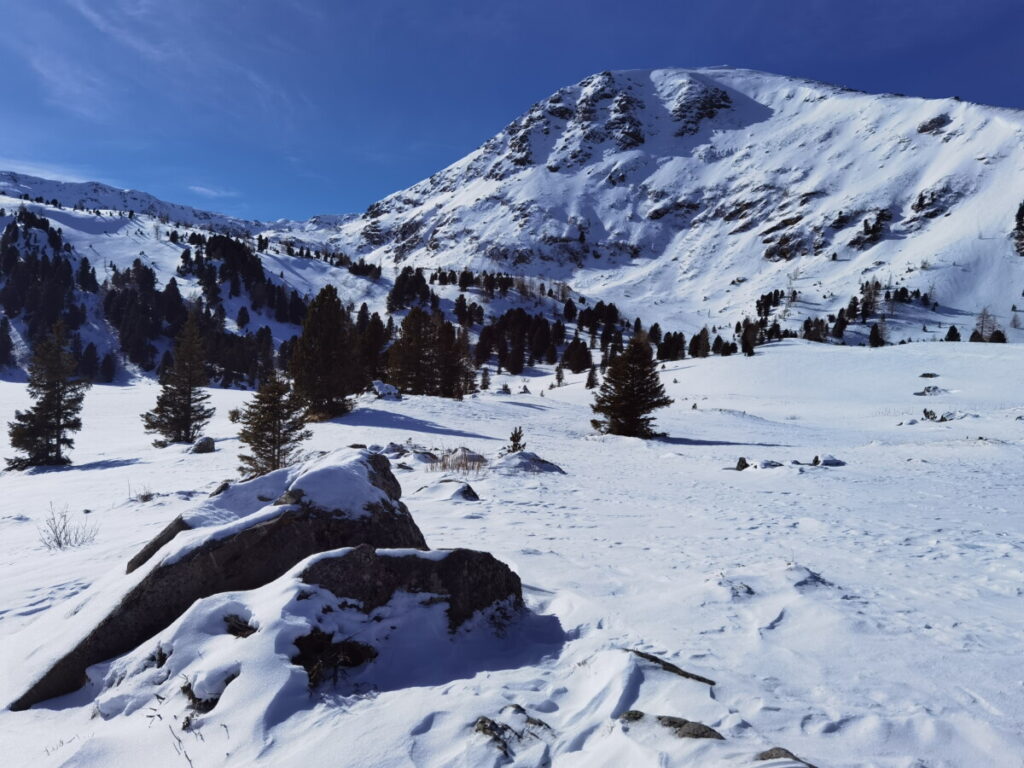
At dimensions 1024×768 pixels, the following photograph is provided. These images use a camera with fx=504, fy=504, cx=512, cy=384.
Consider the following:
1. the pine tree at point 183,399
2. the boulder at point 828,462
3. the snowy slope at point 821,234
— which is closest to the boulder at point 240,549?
the boulder at point 828,462

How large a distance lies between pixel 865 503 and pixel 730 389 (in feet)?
123

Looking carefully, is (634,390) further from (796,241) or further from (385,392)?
(796,241)

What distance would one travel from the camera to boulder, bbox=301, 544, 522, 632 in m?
4.16

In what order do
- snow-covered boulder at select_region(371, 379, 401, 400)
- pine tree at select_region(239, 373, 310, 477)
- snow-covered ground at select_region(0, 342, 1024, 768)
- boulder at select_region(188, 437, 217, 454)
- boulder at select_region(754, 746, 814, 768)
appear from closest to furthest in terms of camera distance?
boulder at select_region(754, 746, 814, 768) < snow-covered ground at select_region(0, 342, 1024, 768) < pine tree at select_region(239, 373, 310, 477) < boulder at select_region(188, 437, 217, 454) < snow-covered boulder at select_region(371, 379, 401, 400)

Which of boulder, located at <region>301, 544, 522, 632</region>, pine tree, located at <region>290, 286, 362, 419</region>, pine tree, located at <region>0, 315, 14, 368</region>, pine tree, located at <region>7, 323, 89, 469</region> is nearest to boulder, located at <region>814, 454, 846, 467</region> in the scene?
boulder, located at <region>301, 544, 522, 632</region>

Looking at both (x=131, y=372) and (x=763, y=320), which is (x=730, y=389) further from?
(x=131, y=372)

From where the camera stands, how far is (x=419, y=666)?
3.74 meters

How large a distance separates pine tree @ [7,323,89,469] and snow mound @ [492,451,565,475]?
21.2m

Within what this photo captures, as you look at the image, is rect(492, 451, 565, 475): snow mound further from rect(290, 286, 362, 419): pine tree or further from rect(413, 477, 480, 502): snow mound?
rect(290, 286, 362, 419): pine tree

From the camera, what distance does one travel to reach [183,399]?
27.4m

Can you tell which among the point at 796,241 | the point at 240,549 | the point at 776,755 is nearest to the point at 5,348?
the point at 240,549

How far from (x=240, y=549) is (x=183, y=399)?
27.4 m

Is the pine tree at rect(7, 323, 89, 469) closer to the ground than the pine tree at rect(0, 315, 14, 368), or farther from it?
closer to the ground

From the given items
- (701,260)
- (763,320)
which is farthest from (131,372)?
(701,260)
